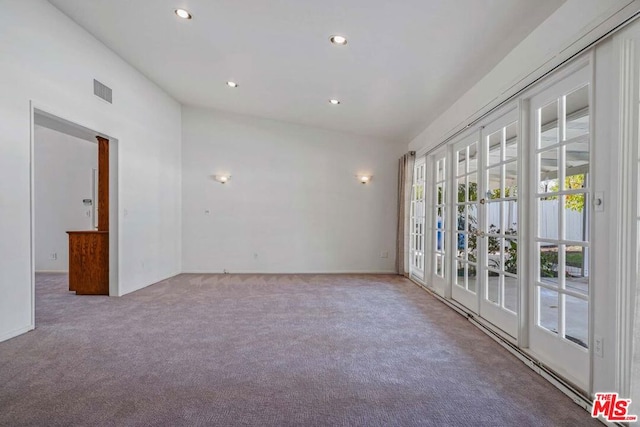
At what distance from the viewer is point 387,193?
23.5 feet

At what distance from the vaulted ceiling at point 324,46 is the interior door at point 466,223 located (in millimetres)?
755

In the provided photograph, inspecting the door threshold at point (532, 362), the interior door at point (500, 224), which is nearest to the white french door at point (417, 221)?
the door threshold at point (532, 362)

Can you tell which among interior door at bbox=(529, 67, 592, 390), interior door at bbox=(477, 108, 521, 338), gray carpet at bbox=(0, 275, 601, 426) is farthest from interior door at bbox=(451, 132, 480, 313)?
interior door at bbox=(529, 67, 592, 390)

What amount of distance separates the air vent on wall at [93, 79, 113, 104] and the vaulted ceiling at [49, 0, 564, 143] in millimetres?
574

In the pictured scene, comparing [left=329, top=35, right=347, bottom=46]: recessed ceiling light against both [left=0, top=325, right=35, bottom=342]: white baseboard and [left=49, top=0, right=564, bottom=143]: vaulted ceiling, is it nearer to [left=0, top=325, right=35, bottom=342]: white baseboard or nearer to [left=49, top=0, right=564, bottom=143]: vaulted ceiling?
[left=49, top=0, right=564, bottom=143]: vaulted ceiling

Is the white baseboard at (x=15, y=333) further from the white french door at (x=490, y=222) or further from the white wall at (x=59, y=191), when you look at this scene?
the white french door at (x=490, y=222)

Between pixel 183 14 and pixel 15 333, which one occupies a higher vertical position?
pixel 183 14

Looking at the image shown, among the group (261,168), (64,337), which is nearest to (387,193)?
(261,168)

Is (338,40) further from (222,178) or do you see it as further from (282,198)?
(222,178)

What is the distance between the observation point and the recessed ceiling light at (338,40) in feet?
11.1

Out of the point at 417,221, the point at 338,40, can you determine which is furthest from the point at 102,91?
the point at 417,221

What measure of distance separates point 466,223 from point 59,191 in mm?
7952

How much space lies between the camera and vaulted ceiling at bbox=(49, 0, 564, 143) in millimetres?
2809

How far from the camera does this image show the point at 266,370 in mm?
2535
